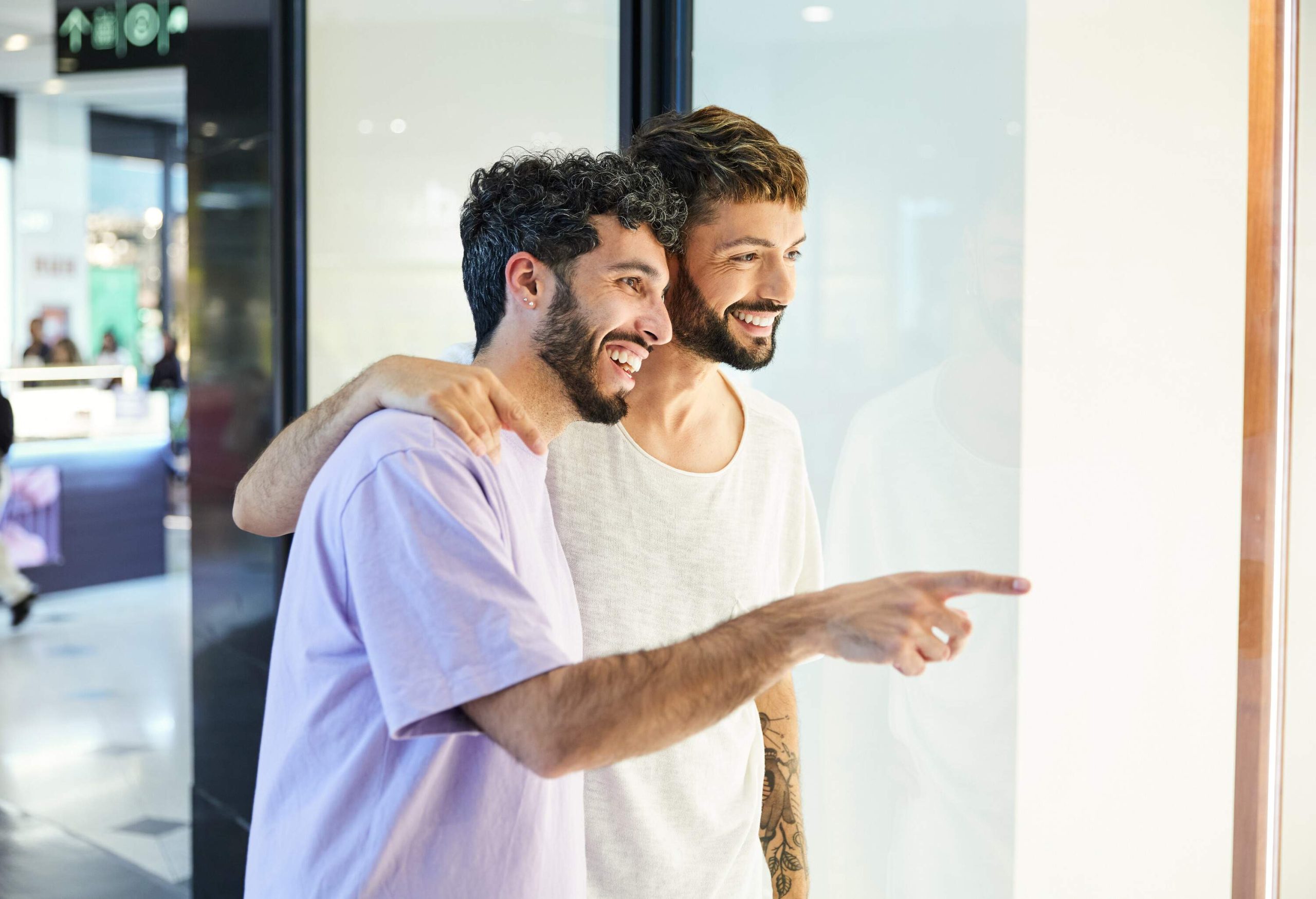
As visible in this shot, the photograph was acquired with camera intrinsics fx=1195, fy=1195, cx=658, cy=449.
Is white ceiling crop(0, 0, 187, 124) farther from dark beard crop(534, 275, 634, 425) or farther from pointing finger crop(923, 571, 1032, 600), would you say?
pointing finger crop(923, 571, 1032, 600)

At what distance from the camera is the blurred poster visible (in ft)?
25.7

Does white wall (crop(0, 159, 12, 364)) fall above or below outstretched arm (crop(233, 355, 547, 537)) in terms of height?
above

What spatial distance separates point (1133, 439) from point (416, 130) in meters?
2.03

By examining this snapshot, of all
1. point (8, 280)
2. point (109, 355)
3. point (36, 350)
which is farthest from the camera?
point (8, 280)

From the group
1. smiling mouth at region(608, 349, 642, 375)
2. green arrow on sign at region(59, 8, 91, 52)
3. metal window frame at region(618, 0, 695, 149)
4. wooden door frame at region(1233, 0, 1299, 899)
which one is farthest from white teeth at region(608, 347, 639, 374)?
green arrow on sign at region(59, 8, 91, 52)

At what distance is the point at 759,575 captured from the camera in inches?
65.6

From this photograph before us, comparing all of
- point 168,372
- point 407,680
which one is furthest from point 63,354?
point 407,680

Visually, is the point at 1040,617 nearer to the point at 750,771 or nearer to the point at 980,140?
the point at 750,771

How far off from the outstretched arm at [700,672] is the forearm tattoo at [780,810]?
688 millimetres

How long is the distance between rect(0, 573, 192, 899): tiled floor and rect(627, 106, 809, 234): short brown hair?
10.6 ft

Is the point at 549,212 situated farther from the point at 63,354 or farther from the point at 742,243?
the point at 63,354

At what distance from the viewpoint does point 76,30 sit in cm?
676

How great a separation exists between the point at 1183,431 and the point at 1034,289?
27 centimetres

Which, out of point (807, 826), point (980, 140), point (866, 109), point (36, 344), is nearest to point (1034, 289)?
point (980, 140)
